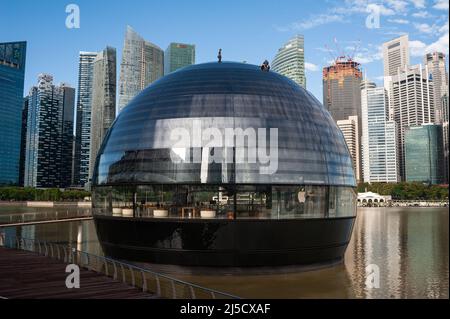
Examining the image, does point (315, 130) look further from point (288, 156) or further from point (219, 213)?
point (219, 213)

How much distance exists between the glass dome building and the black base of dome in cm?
7

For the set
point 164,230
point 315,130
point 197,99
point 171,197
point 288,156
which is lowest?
point 164,230

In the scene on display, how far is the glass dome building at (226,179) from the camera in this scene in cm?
3100

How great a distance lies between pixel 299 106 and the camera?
117ft

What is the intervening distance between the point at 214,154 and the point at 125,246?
10.1m

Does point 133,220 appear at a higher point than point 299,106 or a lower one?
lower

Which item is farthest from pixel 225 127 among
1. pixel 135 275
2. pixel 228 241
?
pixel 135 275

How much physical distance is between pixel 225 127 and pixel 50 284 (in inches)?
631

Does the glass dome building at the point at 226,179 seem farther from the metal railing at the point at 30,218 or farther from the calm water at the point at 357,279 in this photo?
the metal railing at the point at 30,218

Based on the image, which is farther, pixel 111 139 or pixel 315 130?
pixel 111 139

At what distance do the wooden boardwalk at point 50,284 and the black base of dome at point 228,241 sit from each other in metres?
6.02

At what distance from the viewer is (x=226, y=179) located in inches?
1235
